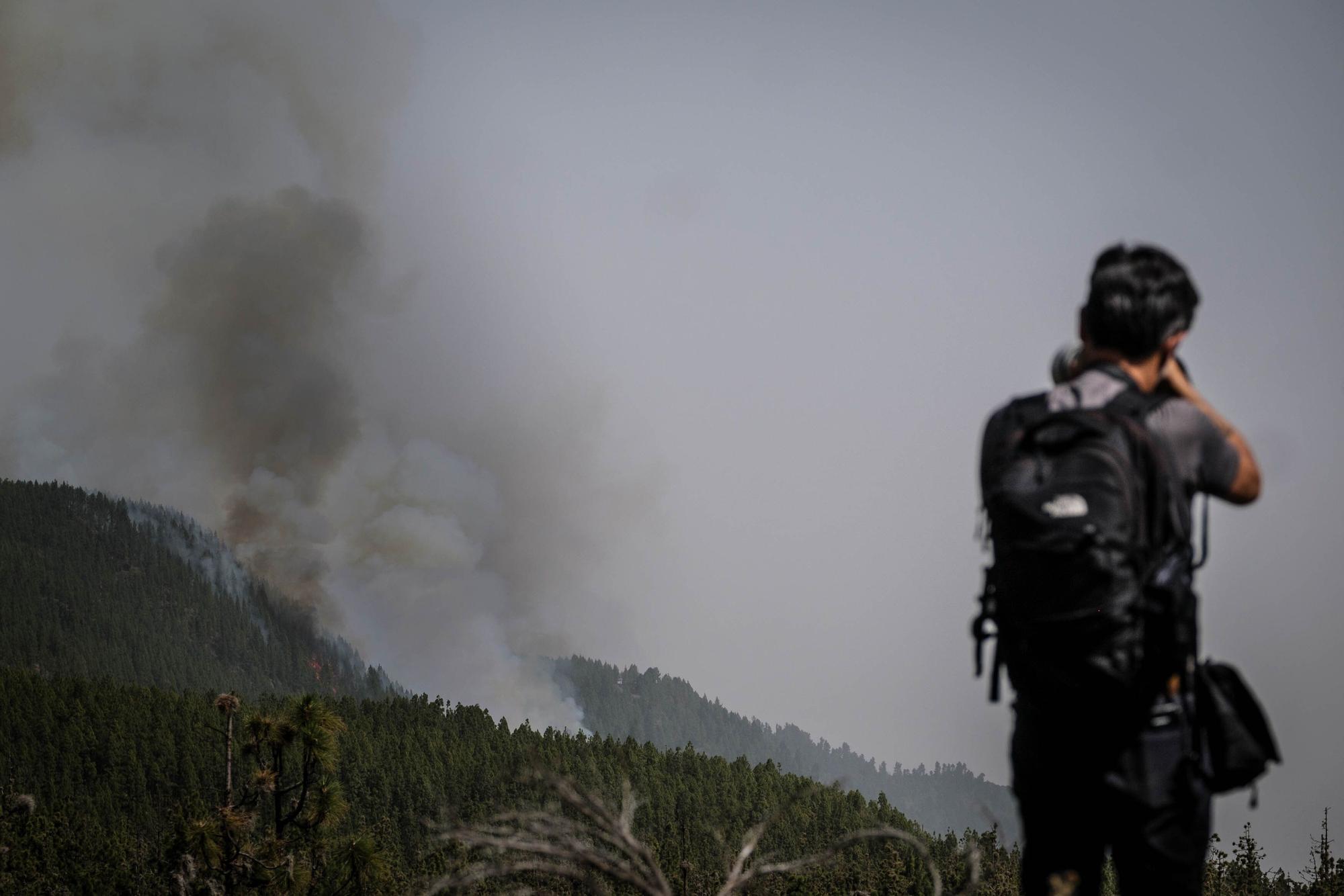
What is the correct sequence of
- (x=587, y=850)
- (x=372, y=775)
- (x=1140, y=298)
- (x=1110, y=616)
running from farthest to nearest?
(x=372, y=775)
(x=587, y=850)
(x=1140, y=298)
(x=1110, y=616)

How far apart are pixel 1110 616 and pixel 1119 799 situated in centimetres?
52

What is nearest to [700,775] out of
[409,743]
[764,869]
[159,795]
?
[409,743]

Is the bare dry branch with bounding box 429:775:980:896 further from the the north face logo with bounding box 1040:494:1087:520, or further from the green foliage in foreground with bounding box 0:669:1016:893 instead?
the green foliage in foreground with bounding box 0:669:1016:893

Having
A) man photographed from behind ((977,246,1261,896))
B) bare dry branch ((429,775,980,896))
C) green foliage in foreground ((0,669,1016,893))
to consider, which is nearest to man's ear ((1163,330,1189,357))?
man photographed from behind ((977,246,1261,896))

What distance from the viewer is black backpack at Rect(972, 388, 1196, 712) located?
307 cm

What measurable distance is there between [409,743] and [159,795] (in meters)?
27.5

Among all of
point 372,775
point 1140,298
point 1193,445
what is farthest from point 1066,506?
point 372,775

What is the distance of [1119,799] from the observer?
3.18 m

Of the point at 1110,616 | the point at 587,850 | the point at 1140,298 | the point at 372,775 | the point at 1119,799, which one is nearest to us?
the point at 1110,616

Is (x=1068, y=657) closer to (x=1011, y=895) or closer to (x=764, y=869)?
(x=764, y=869)

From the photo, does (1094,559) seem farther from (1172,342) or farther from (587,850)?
(587,850)

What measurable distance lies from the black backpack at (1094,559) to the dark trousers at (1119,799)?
0.32 ft

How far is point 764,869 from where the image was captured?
3730mm

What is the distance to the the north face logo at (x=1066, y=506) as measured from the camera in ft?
10.2
